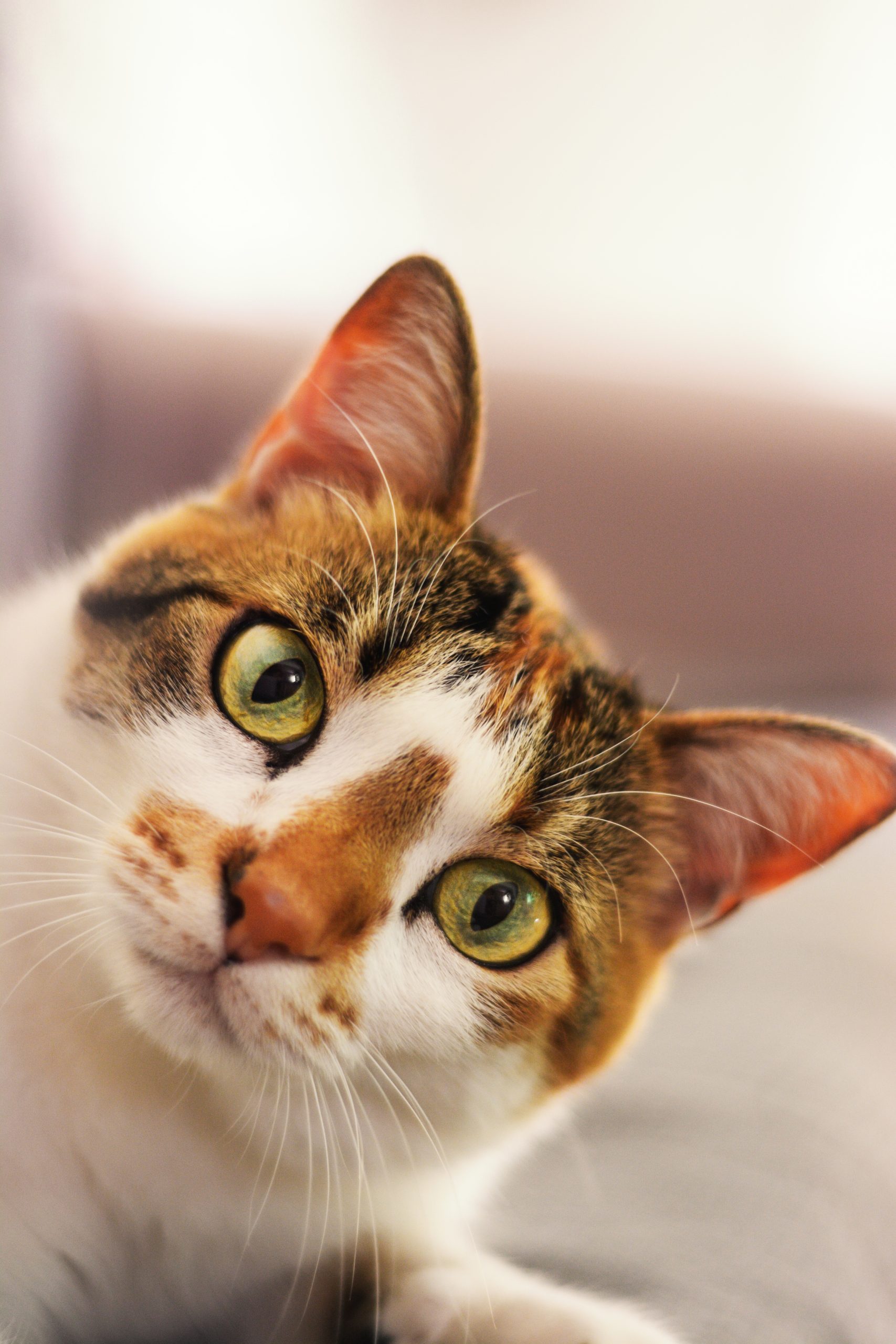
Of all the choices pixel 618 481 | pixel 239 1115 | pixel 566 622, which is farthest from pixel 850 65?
pixel 239 1115

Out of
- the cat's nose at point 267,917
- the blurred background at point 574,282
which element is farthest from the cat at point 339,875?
the blurred background at point 574,282

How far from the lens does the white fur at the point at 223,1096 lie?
1.72 ft

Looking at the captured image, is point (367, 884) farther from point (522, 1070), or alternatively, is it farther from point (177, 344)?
point (177, 344)

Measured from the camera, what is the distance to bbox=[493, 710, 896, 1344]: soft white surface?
1.83 feet

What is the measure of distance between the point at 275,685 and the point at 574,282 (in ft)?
1.35

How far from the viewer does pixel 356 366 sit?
63cm

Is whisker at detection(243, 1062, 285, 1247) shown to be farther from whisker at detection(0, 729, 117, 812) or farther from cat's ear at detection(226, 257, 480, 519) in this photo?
cat's ear at detection(226, 257, 480, 519)

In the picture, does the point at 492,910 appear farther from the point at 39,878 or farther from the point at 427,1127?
the point at 39,878

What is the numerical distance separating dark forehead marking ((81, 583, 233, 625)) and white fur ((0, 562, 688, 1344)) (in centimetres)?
6

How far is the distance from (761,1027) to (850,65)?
0.71 metres

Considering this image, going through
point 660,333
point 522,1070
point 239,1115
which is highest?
point 660,333

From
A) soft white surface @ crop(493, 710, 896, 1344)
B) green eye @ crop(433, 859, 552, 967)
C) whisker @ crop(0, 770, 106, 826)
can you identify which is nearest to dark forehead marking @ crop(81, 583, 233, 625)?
whisker @ crop(0, 770, 106, 826)

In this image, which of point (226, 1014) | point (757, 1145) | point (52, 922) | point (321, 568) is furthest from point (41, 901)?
point (757, 1145)

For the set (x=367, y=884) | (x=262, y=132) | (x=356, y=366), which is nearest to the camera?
(x=367, y=884)
